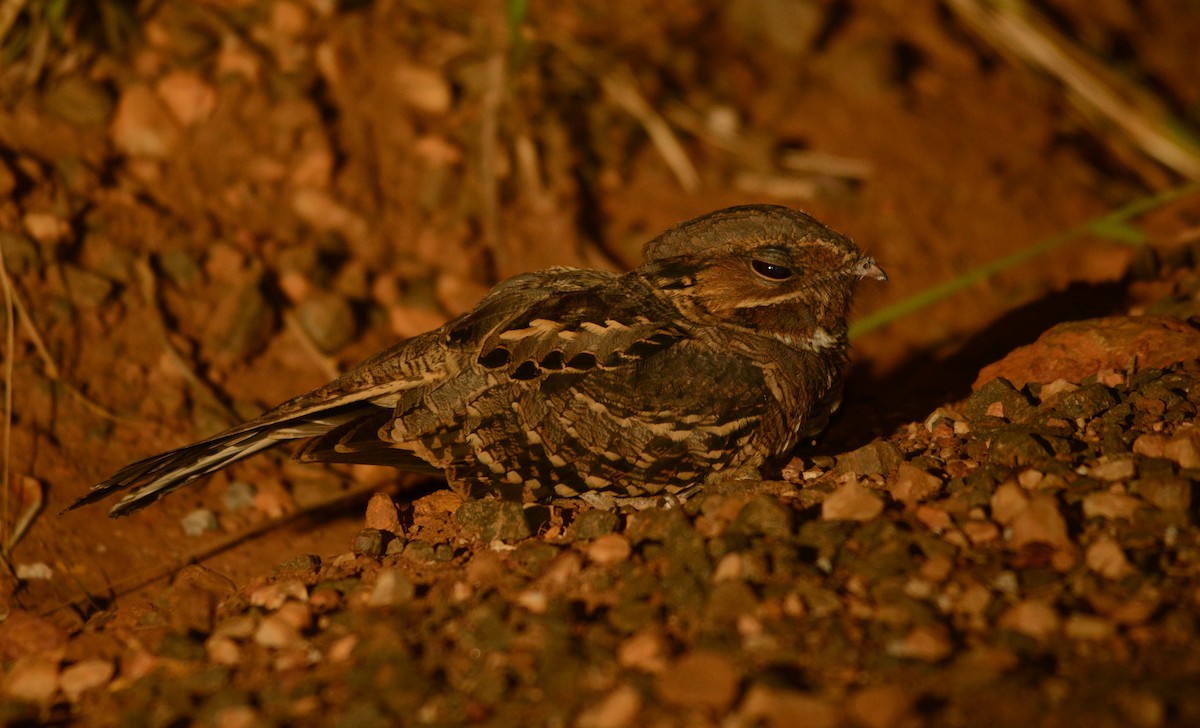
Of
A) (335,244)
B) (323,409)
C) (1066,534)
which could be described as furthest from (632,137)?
(1066,534)

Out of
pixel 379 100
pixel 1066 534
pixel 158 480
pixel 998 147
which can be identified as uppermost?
pixel 379 100

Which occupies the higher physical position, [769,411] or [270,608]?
[769,411]

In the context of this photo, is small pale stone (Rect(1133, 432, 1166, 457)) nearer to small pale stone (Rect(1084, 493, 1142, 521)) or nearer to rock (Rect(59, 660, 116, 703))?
small pale stone (Rect(1084, 493, 1142, 521))

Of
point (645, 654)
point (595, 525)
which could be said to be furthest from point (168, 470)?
point (645, 654)

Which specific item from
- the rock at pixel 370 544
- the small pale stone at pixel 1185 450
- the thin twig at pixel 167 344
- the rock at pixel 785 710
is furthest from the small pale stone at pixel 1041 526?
the thin twig at pixel 167 344

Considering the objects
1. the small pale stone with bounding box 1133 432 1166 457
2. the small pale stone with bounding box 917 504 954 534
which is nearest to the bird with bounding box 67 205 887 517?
the small pale stone with bounding box 917 504 954 534

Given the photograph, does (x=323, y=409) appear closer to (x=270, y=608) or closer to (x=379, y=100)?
(x=270, y=608)

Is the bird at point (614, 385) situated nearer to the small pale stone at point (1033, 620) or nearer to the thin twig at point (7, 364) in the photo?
the thin twig at point (7, 364)
